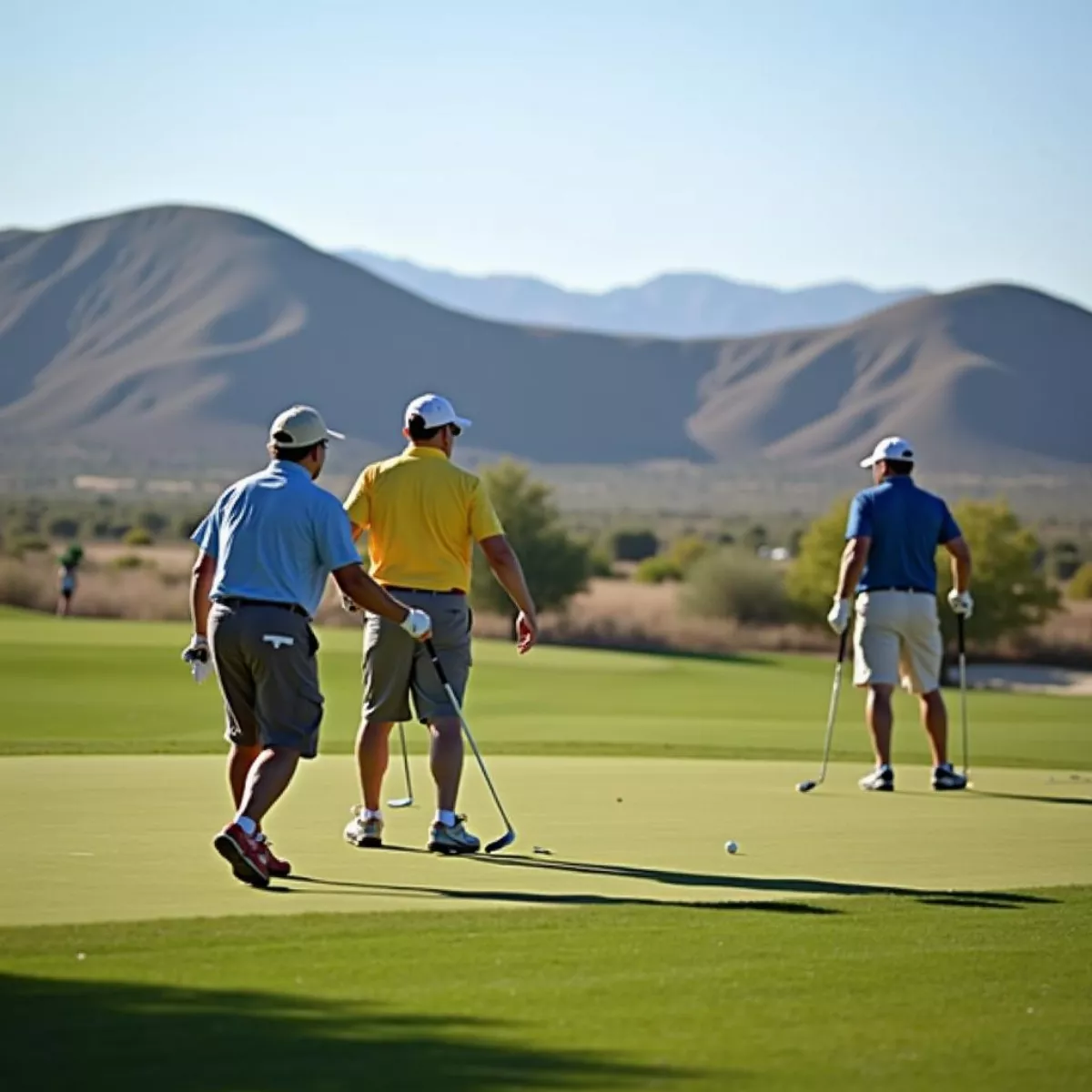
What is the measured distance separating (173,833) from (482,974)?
3.89 meters

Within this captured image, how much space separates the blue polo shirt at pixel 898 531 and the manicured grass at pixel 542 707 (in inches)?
137

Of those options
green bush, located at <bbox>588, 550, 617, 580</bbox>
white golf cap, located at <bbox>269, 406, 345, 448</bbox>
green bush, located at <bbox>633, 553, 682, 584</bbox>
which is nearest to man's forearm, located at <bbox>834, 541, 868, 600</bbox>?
white golf cap, located at <bbox>269, 406, 345, 448</bbox>

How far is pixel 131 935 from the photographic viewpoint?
8.44 metres

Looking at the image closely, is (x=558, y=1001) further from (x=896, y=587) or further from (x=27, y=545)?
(x=27, y=545)

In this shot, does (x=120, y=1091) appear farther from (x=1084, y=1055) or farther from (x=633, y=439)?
(x=633, y=439)

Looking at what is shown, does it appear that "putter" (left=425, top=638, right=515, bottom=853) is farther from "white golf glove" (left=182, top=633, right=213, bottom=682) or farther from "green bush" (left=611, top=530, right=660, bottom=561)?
"green bush" (left=611, top=530, right=660, bottom=561)

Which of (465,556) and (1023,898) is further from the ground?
(465,556)

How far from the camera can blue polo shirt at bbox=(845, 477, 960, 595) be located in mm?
15062

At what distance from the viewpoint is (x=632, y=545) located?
306 ft

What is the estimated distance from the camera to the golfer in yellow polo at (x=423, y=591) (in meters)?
11.5

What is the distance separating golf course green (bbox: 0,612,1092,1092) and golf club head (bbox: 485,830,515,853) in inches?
4.5

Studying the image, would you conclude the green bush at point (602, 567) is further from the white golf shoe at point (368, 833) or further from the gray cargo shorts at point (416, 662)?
the white golf shoe at point (368, 833)

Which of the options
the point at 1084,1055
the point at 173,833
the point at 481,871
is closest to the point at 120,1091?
the point at 1084,1055

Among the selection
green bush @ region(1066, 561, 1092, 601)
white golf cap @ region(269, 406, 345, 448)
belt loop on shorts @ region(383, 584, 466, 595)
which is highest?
white golf cap @ region(269, 406, 345, 448)
